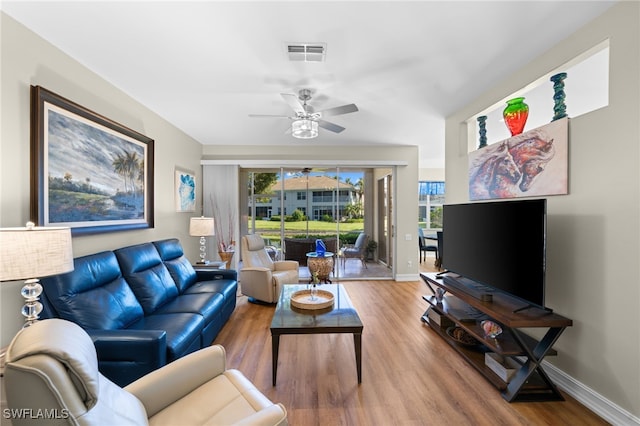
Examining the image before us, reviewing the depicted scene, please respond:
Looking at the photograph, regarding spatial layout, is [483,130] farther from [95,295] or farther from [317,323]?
[95,295]

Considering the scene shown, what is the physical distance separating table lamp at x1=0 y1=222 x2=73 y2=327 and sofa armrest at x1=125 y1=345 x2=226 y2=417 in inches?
33.4

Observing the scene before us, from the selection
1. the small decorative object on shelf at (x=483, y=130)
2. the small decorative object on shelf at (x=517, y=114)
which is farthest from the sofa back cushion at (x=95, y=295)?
the small decorative object on shelf at (x=483, y=130)

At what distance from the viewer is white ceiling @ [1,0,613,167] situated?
1.83 m

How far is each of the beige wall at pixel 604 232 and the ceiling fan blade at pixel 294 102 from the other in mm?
2157

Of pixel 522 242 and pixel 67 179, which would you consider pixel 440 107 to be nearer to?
pixel 522 242

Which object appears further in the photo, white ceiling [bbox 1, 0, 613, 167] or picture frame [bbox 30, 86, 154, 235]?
picture frame [bbox 30, 86, 154, 235]

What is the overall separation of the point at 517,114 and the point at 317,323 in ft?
8.51

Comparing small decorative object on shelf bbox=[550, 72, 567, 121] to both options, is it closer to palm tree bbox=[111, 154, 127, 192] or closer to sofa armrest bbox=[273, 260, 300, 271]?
sofa armrest bbox=[273, 260, 300, 271]

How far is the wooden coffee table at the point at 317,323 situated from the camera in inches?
88.4

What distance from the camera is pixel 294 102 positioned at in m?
2.65

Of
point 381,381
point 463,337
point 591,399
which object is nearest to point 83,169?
point 381,381

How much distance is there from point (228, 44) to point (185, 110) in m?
1.73

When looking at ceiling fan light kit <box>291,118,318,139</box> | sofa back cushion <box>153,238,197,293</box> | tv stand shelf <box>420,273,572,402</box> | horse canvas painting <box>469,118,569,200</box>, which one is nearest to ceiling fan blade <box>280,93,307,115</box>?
ceiling fan light kit <box>291,118,318,139</box>

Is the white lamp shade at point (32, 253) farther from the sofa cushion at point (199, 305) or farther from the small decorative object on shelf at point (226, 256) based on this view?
the small decorative object on shelf at point (226, 256)
